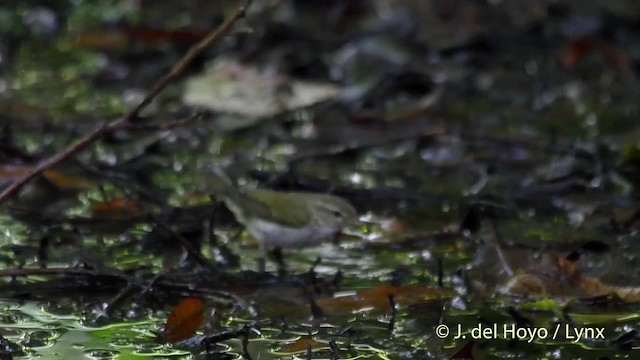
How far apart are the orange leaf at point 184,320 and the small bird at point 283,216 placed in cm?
48

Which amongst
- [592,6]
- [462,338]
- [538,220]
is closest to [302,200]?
[538,220]

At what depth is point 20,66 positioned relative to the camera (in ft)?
18.1

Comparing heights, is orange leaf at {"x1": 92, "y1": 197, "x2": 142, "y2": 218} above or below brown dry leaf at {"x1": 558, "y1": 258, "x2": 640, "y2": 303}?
above

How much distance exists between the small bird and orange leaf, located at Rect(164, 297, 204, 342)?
48 centimetres

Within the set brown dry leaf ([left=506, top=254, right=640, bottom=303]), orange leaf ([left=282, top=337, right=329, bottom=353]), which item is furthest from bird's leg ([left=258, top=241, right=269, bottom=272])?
brown dry leaf ([left=506, top=254, right=640, bottom=303])

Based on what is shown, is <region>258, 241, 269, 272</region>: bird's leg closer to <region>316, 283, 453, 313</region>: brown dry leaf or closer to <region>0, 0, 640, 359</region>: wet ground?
<region>0, 0, 640, 359</region>: wet ground

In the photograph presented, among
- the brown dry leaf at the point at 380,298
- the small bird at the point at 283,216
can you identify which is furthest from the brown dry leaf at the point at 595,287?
the small bird at the point at 283,216

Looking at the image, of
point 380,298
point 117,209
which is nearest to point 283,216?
point 380,298

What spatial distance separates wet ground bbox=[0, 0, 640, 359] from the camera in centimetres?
235

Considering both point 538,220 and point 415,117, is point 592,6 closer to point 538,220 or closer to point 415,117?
point 415,117

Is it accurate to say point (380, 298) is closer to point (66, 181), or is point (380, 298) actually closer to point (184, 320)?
point (184, 320)

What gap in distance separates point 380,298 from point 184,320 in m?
0.49

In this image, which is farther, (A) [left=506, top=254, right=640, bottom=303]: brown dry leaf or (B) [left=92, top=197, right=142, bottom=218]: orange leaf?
(B) [left=92, top=197, right=142, bottom=218]: orange leaf

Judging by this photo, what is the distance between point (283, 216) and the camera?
9.46 ft
